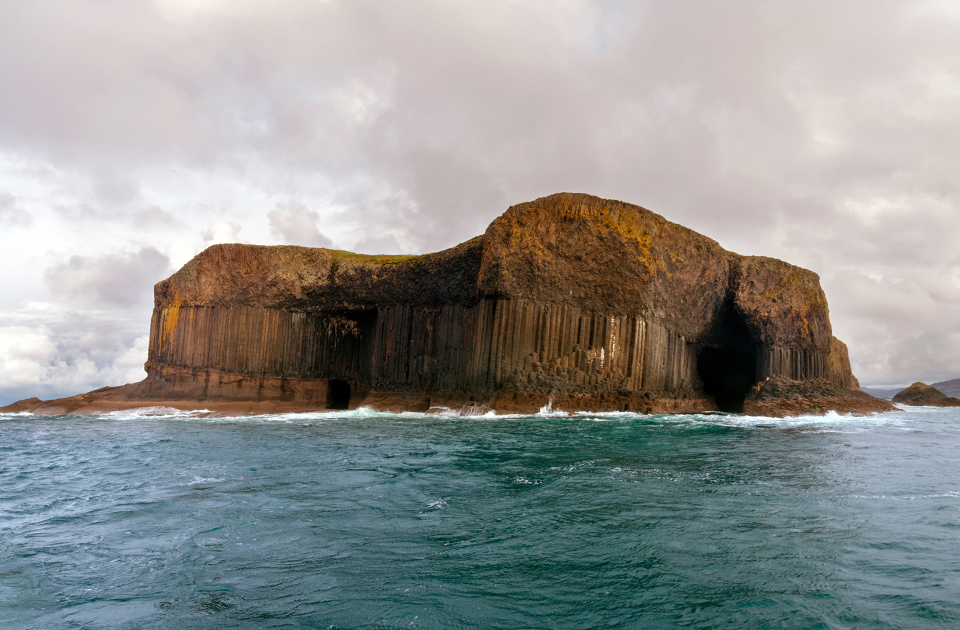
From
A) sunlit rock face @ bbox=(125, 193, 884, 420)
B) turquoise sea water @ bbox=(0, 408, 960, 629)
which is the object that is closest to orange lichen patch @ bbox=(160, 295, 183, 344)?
sunlit rock face @ bbox=(125, 193, 884, 420)

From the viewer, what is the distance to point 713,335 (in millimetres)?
33781

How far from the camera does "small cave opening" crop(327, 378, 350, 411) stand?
34.8 meters

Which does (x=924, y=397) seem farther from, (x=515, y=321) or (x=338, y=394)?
(x=338, y=394)

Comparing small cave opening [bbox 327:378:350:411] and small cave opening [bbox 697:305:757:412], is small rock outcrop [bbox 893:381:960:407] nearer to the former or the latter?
small cave opening [bbox 697:305:757:412]

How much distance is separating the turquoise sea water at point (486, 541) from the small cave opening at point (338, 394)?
23082mm

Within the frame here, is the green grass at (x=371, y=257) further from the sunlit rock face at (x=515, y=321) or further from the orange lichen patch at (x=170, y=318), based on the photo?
the orange lichen patch at (x=170, y=318)

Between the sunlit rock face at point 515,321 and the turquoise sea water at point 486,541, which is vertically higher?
the sunlit rock face at point 515,321

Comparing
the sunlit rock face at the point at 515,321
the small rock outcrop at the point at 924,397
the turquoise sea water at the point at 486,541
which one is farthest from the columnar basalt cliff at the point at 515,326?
the small rock outcrop at the point at 924,397

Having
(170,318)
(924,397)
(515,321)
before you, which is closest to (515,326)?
(515,321)

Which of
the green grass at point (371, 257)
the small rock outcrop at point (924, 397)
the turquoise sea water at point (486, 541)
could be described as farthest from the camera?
the small rock outcrop at point (924, 397)

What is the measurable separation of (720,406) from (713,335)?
6.01 meters

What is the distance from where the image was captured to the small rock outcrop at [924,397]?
49688 mm

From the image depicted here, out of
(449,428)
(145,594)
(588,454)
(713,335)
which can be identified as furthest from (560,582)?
Answer: (713,335)

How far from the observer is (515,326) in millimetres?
25875
